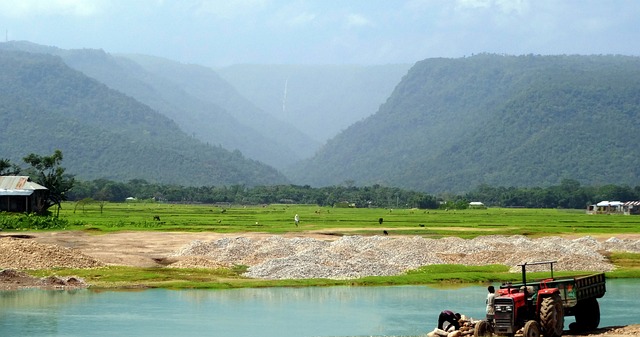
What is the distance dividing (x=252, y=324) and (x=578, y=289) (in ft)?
33.2

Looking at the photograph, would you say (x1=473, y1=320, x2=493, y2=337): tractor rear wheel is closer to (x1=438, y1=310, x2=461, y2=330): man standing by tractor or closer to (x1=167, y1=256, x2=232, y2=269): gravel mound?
(x1=438, y1=310, x2=461, y2=330): man standing by tractor

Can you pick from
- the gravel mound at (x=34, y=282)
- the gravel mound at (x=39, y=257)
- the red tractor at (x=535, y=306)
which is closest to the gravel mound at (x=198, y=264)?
the gravel mound at (x=39, y=257)

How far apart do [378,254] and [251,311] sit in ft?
53.0

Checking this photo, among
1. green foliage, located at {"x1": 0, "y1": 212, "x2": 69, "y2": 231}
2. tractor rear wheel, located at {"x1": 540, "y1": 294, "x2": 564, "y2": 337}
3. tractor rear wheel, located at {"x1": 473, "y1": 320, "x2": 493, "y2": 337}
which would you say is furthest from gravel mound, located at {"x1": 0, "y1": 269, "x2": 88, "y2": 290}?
green foliage, located at {"x1": 0, "y1": 212, "x2": 69, "y2": 231}

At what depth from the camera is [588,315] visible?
28.9m

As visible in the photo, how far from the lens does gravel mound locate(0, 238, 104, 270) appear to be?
4412cm

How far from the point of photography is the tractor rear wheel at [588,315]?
28.9 metres

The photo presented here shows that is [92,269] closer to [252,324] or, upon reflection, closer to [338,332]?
[252,324]

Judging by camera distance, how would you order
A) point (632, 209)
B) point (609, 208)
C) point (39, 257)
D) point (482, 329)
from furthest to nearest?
point (609, 208)
point (632, 209)
point (39, 257)
point (482, 329)

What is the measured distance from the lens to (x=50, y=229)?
220 ft

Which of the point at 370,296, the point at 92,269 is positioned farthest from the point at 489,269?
the point at 92,269

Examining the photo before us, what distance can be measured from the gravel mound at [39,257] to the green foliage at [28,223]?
2078cm

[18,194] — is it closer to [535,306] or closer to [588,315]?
[588,315]

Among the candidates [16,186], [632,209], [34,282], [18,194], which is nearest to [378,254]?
[34,282]
